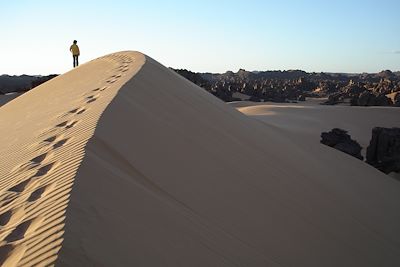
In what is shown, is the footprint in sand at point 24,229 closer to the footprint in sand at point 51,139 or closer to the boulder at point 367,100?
the footprint in sand at point 51,139

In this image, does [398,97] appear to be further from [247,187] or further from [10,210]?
[10,210]

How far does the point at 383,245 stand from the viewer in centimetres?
503

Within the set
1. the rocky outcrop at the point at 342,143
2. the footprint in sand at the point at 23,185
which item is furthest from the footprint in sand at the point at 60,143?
the rocky outcrop at the point at 342,143

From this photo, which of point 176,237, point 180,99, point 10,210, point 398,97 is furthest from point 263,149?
point 398,97

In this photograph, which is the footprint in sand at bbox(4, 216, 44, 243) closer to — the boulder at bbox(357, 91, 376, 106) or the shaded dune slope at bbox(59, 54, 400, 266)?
the shaded dune slope at bbox(59, 54, 400, 266)

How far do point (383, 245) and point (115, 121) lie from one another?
3.54 m

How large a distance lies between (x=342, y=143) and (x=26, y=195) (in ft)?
32.5

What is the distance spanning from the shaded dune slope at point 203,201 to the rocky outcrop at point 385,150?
2.65 m

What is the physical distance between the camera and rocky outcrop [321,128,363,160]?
11.1 meters

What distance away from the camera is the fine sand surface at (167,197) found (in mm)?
2541

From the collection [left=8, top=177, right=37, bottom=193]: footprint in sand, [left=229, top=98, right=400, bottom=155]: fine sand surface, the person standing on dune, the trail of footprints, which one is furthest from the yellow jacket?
[left=8, top=177, right=37, bottom=193]: footprint in sand

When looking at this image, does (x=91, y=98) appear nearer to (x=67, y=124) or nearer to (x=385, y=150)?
(x=67, y=124)

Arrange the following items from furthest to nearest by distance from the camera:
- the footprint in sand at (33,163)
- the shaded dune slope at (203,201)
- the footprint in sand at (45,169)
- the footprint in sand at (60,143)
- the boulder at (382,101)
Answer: the boulder at (382,101) → the footprint in sand at (60,143) → the footprint in sand at (33,163) → the footprint in sand at (45,169) → the shaded dune slope at (203,201)

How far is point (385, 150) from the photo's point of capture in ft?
34.2
